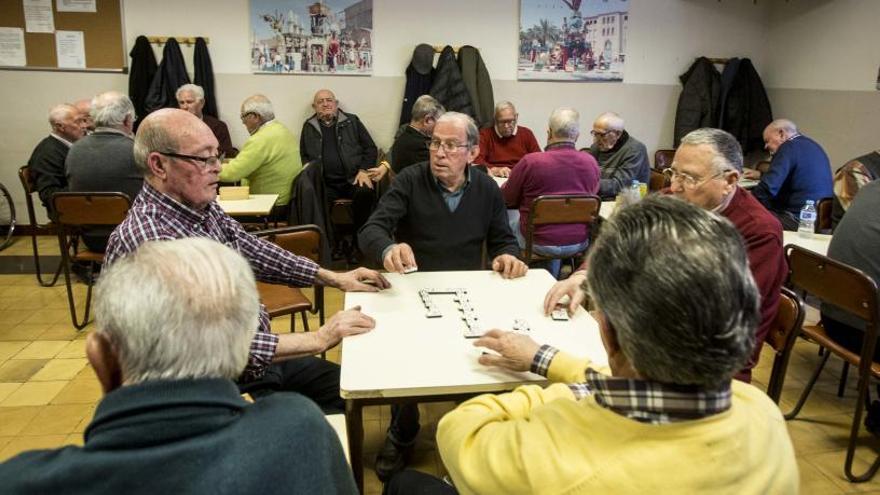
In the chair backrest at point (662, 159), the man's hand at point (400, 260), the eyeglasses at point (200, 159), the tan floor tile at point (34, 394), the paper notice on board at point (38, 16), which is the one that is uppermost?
the paper notice on board at point (38, 16)

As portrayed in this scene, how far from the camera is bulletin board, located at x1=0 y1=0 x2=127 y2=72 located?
5.38 meters

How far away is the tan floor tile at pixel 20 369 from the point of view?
310cm

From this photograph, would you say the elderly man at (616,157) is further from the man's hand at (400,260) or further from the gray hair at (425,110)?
the man's hand at (400,260)

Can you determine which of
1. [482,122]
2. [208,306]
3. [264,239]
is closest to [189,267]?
[208,306]

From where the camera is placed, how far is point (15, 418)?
273cm

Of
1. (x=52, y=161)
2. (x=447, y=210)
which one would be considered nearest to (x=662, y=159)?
(x=447, y=210)

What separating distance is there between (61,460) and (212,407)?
0.20 m

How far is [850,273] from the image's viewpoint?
222cm

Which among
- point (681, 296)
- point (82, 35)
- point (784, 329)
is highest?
point (82, 35)

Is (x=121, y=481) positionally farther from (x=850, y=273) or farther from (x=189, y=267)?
(x=850, y=273)

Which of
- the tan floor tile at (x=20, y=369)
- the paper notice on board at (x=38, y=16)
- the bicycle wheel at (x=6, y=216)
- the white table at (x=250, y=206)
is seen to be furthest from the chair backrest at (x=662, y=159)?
the bicycle wheel at (x=6, y=216)

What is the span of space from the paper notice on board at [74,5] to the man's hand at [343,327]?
17.0 ft

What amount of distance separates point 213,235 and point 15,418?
5.12 feet

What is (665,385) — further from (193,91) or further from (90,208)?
(193,91)
